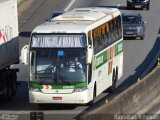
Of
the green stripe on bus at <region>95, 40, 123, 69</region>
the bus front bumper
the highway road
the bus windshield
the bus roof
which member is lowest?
the highway road

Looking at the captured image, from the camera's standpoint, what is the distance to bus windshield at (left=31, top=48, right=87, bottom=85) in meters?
28.2

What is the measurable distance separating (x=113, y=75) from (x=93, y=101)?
14.0 ft

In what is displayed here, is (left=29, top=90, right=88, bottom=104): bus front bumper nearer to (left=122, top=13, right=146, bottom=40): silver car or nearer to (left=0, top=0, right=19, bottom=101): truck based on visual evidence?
(left=0, top=0, right=19, bottom=101): truck

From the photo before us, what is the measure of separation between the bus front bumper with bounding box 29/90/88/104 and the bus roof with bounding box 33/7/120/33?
7.27 feet

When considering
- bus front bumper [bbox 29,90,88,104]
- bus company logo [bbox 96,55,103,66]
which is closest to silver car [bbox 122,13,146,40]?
bus company logo [bbox 96,55,103,66]

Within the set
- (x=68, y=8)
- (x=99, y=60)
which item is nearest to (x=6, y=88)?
(x=99, y=60)

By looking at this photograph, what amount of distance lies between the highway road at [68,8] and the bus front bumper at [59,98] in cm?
40

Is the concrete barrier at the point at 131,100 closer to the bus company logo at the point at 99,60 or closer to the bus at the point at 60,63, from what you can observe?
the bus at the point at 60,63

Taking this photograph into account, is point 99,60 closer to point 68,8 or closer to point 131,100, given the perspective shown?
point 131,100

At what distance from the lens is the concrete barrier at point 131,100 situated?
2153 cm

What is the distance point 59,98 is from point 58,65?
1144 mm

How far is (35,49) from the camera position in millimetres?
28312

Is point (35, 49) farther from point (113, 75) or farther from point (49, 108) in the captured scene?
point (113, 75)

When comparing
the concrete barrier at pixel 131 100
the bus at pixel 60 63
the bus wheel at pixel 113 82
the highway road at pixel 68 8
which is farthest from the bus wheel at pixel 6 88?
the concrete barrier at pixel 131 100
